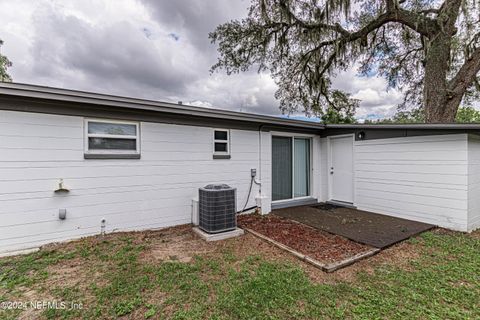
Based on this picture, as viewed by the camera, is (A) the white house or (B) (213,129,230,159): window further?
(B) (213,129,230,159): window

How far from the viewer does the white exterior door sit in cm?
680

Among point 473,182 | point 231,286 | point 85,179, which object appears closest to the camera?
point 231,286

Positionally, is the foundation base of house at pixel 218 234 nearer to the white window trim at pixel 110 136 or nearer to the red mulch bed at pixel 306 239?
the red mulch bed at pixel 306 239

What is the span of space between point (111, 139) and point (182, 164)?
146 cm

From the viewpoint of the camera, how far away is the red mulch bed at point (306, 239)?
3.54 meters

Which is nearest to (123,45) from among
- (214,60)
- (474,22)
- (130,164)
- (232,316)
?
(214,60)

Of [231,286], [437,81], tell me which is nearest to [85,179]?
[231,286]

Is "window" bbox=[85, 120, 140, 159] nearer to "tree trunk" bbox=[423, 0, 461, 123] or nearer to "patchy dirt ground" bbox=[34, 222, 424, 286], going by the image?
"patchy dirt ground" bbox=[34, 222, 424, 286]

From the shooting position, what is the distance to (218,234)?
13.9 feet

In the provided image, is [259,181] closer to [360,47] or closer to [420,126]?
[420,126]

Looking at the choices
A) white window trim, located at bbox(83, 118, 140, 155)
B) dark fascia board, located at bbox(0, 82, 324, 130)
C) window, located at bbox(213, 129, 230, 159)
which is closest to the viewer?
dark fascia board, located at bbox(0, 82, 324, 130)

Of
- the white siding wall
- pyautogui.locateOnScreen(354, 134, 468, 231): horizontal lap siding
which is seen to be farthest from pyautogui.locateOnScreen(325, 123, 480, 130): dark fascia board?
the white siding wall

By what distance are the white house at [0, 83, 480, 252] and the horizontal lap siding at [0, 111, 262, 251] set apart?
0.7 inches

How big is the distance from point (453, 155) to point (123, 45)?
30.7 feet
